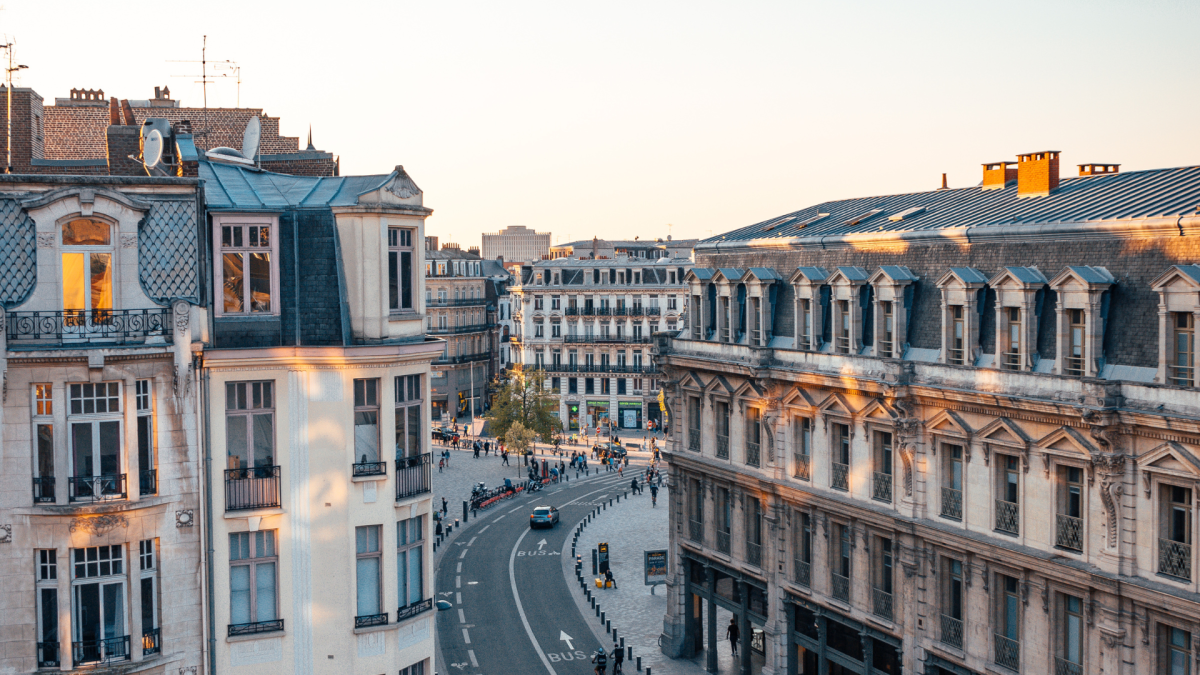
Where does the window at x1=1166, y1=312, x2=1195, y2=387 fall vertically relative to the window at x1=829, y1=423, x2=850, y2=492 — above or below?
above

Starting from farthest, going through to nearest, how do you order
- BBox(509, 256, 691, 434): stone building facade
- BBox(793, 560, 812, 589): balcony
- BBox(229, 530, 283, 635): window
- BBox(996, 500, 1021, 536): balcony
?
BBox(509, 256, 691, 434): stone building facade
BBox(793, 560, 812, 589): balcony
BBox(996, 500, 1021, 536): balcony
BBox(229, 530, 283, 635): window

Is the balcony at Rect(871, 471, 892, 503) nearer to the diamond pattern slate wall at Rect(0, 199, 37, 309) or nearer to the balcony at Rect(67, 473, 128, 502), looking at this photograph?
the balcony at Rect(67, 473, 128, 502)

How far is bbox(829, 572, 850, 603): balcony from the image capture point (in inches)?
1501

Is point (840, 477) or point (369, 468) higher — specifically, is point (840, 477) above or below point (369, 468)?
below

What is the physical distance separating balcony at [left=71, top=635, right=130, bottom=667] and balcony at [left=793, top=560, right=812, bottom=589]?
2437 centimetres

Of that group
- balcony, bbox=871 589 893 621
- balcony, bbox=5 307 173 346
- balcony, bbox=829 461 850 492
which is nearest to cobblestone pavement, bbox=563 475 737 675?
balcony, bbox=871 589 893 621

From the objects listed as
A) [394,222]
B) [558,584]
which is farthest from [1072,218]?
[558,584]

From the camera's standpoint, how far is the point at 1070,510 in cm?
2966

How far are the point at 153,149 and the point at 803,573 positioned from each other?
1018 inches

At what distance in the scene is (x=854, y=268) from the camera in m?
37.8

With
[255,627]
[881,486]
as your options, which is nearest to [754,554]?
[881,486]

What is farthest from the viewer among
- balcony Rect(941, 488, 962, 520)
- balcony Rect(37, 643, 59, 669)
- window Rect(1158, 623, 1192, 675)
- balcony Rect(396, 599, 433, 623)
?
balcony Rect(941, 488, 962, 520)

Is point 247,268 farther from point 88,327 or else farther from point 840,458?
point 840,458

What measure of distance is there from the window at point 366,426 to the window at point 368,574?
128 centimetres
